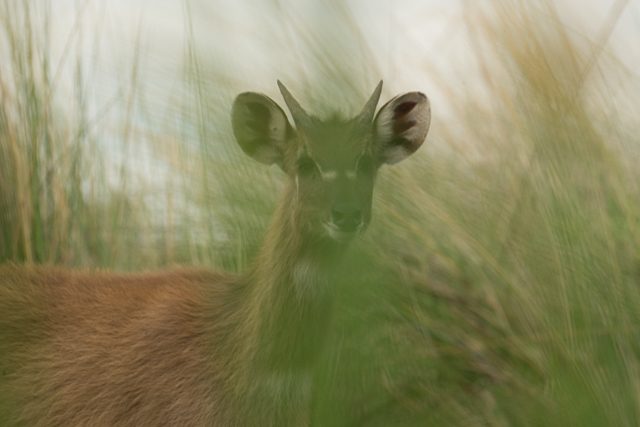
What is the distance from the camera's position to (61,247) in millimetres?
5359

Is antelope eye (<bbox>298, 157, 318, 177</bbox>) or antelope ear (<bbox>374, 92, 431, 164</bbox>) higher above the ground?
antelope ear (<bbox>374, 92, 431, 164</bbox>)

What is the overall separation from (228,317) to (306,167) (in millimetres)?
616

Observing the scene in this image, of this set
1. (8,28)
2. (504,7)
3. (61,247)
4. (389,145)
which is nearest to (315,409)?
(389,145)

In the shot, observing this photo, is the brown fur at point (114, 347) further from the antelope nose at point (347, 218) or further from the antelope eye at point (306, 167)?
the antelope nose at point (347, 218)

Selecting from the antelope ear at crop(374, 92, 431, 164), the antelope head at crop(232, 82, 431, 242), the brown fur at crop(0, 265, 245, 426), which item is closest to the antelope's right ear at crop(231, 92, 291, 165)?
the antelope head at crop(232, 82, 431, 242)

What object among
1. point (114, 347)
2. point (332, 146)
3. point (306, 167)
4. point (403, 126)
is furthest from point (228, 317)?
point (403, 126)

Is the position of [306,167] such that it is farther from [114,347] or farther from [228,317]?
[114,347]

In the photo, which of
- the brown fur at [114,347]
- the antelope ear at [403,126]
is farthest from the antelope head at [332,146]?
the brown fur at [114,347]

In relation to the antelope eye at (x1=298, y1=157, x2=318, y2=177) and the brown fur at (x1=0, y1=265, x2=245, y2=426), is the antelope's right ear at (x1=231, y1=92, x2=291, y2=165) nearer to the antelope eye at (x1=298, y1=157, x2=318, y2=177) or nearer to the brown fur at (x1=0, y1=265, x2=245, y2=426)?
the antelope eye at (x1=298, y1=157, x2=318, y2=177)

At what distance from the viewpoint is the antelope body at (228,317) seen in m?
3.62

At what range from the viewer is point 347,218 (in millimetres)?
3410

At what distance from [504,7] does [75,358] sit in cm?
196

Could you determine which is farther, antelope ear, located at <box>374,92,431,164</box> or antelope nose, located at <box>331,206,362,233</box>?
antelope ear, located at <box>374,92,431,164</box>

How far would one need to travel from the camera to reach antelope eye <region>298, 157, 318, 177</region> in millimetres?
3625
